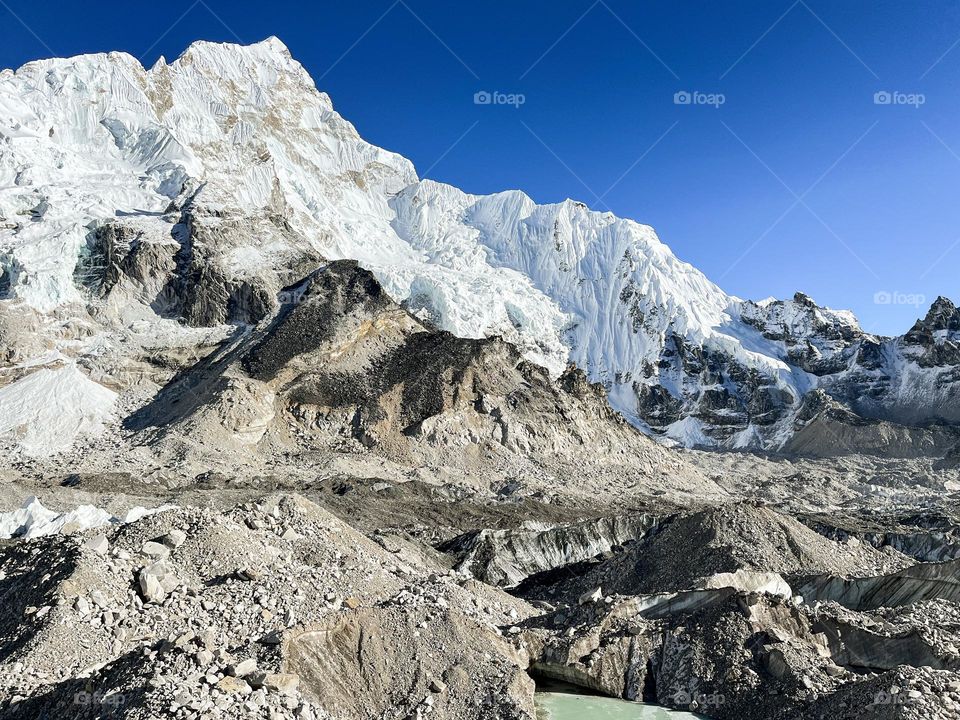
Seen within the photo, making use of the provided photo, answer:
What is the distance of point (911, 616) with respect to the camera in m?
16.7

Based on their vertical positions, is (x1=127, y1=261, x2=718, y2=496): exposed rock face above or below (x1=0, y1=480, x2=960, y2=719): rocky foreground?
above

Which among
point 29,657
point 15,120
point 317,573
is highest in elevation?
point 15,120

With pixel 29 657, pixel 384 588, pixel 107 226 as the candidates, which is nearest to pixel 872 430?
pixel 107 226

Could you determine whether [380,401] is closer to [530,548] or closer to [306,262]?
[306,262]

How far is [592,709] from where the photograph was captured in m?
13.5

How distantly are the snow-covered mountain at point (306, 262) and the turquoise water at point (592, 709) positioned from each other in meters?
41.0

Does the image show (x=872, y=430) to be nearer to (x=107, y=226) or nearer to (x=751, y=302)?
(x=751, y=302)

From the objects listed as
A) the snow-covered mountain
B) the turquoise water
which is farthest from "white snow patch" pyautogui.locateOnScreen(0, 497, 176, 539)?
the snow-covered mountain

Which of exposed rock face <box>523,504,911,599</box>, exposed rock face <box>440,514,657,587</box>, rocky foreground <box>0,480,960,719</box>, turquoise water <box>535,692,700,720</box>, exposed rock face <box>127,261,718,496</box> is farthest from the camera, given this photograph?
exposed rock face <box>127,261,718,496</box>

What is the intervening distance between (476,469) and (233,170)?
64.0 meters

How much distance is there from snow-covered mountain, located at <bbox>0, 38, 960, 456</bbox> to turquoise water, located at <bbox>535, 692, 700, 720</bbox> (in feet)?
134

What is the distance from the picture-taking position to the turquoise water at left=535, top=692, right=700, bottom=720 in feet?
43.1

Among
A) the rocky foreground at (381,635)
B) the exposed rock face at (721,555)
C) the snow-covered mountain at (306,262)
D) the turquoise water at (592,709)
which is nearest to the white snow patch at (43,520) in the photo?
the rocky foreground at (381,635)

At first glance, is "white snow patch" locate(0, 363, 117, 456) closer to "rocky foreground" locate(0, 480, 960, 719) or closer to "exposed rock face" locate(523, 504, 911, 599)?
"exposed rock face" locate(523, 504, 911, 599)
